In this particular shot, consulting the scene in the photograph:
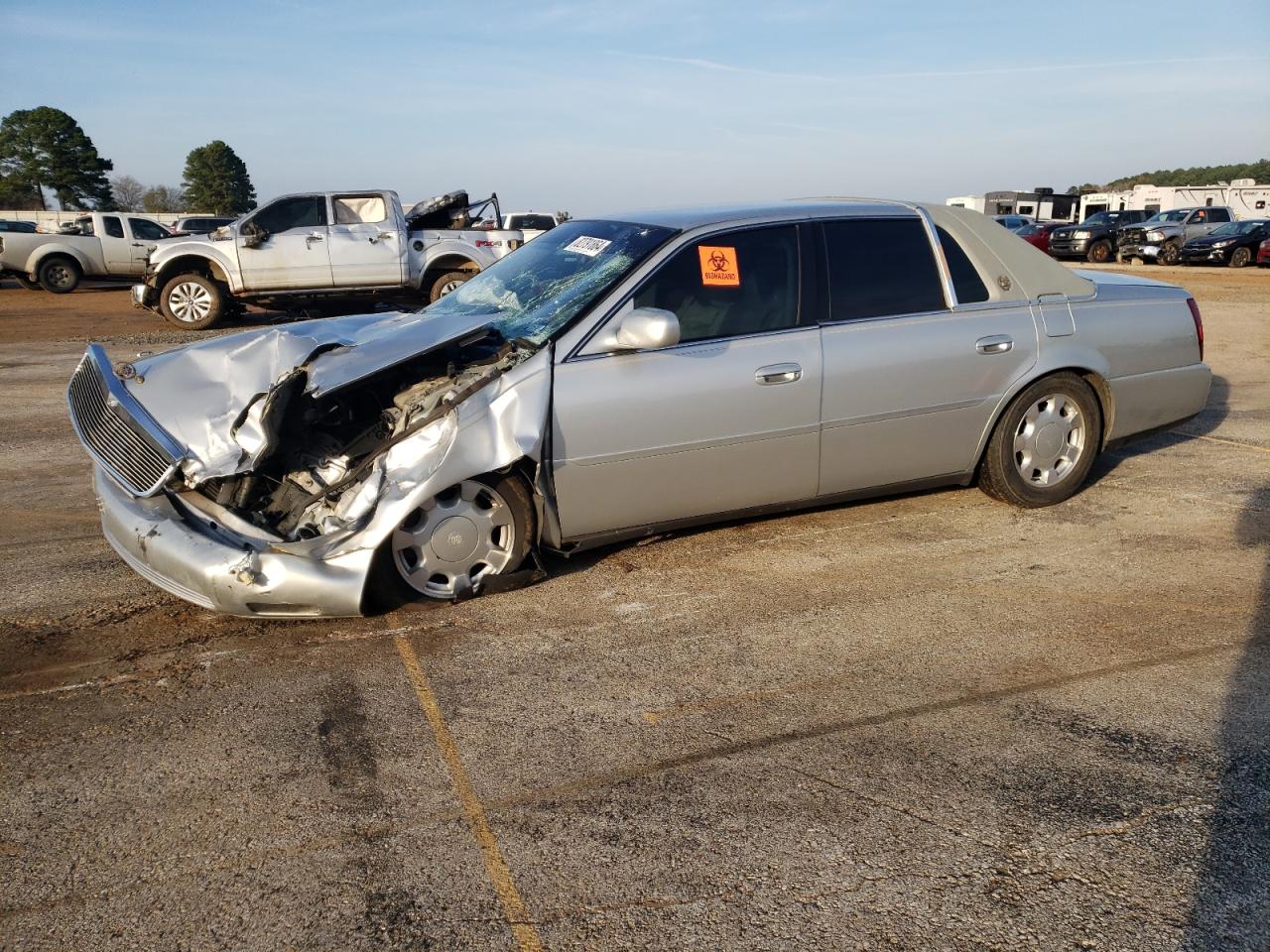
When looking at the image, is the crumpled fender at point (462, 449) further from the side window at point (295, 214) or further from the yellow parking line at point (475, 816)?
the side window at point (295, 214)

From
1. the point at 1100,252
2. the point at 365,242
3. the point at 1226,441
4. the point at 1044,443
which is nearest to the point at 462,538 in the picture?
the point at 1044,443

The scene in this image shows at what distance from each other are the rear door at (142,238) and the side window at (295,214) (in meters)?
7.19

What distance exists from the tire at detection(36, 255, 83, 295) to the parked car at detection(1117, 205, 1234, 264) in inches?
1094

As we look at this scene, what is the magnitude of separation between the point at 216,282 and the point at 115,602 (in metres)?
11.8

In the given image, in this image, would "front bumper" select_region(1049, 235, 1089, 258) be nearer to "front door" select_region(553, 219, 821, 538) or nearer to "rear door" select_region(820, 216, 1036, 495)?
"rear door" select_region(820, 216, 1036, 495)

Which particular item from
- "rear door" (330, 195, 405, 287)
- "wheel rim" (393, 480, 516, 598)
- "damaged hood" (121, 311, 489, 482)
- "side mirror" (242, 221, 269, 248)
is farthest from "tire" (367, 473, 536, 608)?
"side mirror" (242, 221, 269, 248)

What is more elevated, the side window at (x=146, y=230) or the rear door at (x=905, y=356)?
the side window at (x=146, y=230)

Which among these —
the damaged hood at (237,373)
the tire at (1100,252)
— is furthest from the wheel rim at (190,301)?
the tire at (1100,252)

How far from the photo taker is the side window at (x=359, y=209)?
15172mm

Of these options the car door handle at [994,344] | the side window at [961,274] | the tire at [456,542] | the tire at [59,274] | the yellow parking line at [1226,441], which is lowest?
the yellow parking line at [1226,441]

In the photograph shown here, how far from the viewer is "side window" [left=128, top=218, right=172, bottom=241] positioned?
21.1 meters

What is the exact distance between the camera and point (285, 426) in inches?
170

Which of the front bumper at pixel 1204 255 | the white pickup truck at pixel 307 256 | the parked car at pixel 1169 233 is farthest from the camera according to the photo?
the parked car at pixel 1169 233

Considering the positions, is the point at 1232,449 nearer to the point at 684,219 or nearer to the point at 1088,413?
the point at 1088,413
